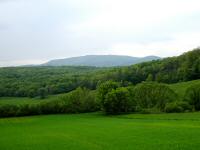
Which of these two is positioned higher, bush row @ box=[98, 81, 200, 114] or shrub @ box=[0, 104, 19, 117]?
bush row @ box=[98, 81, 200, 114]

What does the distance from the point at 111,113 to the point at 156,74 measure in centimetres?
5754

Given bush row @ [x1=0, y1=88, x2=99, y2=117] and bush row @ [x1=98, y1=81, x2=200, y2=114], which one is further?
bush row @ [x1=0, y1=88, x2=99, y2=117]

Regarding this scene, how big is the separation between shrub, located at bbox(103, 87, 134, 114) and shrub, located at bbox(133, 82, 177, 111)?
3.13 m

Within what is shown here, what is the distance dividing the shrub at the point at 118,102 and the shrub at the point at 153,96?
123 inches

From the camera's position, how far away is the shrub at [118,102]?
9344cm

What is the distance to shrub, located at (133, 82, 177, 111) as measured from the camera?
9331 cm

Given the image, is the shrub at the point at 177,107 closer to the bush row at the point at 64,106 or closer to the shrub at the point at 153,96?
the shrub at the point at 153,96

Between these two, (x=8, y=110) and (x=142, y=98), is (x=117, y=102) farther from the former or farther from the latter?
(x=8, y=110)

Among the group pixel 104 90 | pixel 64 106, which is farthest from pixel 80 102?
pixel 104 90

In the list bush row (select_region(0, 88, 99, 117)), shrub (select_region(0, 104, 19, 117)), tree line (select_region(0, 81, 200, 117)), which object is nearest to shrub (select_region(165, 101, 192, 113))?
tree line (select_region(0, 81, 200, 117))

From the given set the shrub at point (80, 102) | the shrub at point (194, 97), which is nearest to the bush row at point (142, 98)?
the shrub at point (194, 97)

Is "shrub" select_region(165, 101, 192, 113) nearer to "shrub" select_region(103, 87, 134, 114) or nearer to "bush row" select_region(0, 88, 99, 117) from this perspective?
"shrub" select_region(103, 87, 134, 114)

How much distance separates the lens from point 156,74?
484ft

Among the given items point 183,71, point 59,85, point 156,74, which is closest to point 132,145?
point 183,71
